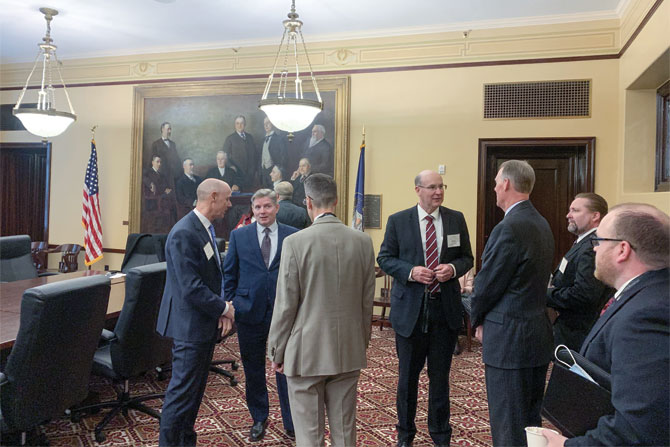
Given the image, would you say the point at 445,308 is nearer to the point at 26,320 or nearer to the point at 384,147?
the point at 26,320

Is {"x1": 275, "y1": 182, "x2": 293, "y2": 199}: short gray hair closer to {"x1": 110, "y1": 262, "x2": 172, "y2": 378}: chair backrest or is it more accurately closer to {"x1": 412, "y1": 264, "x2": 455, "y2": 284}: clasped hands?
{"x1": 110, "y1": 262, "x2": 172, "y2": 378}: chair backrest

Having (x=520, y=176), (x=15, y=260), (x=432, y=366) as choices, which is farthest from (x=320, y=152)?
(x=520, y=176)

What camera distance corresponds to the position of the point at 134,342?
3.21m

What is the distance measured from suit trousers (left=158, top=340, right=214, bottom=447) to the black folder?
1804mm

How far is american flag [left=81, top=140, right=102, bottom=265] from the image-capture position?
289 inches

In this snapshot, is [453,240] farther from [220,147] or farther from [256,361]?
[220,147]

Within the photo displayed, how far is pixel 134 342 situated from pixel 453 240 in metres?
Answer: 2.07

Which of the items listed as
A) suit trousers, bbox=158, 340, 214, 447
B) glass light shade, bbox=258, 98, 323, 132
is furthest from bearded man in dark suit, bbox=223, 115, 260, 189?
suit trousers, bbox=158, 340, 214, 447

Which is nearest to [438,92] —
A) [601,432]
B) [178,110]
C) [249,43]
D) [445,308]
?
[249,43]

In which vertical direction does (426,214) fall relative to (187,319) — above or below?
above

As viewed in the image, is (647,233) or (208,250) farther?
(208,250)

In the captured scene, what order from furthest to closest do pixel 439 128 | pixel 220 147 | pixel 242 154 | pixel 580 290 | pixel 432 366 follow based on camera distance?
1. pixel 220 147
2. pixel 242 154
3. pixel 439 128
4. pixel 432 366
5. pixel 580 290

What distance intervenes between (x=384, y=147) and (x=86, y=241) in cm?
443

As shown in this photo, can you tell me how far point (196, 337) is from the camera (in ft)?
8.91
